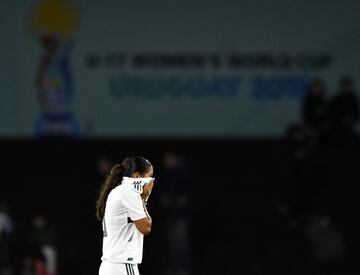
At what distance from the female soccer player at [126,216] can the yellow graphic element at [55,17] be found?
31.4 ft

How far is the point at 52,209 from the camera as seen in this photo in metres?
16.1

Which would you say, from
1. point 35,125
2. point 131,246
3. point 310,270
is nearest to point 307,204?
point 310,270

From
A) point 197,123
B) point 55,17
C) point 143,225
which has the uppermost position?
point 55,17

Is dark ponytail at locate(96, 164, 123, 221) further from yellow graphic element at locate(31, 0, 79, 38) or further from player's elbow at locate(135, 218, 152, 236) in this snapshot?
yellow graphic element at locate(31, 0, 79, 38)

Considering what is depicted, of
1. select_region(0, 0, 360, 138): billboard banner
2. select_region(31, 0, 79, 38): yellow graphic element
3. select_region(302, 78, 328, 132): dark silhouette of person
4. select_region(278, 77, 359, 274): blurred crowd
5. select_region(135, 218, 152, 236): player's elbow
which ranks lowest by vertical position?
select_region(135, 218, 152, 236): player's elbow

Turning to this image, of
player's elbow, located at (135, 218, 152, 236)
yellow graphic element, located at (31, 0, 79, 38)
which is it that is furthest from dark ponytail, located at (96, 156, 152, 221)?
yellow graphic element, located at (31, 0, 79, 38)

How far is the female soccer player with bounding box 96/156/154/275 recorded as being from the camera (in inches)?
283

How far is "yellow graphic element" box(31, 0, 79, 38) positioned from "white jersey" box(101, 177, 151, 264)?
962 cm

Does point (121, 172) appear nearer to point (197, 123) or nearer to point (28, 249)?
point (28, 249)

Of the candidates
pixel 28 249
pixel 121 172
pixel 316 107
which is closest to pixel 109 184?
pixel 121 172

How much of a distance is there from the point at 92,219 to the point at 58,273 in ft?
5.02

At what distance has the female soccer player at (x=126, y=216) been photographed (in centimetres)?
718

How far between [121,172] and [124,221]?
13.2 inches

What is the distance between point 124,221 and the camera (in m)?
7.25
